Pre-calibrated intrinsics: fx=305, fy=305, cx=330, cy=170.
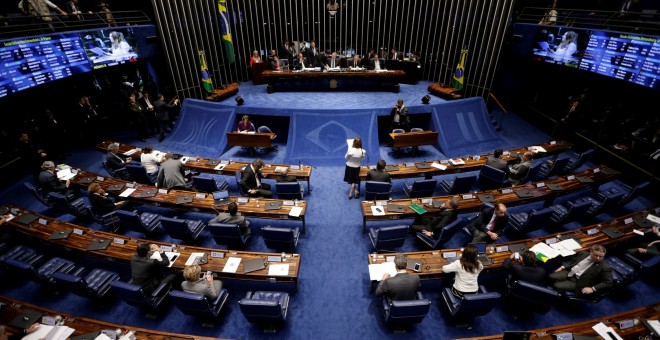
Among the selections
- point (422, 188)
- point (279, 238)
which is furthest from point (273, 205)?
point (422, 188)

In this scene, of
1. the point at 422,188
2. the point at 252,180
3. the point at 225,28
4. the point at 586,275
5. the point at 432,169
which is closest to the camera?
the point at 586,275

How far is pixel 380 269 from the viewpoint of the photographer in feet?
17.1

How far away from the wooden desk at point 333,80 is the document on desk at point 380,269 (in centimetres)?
1030

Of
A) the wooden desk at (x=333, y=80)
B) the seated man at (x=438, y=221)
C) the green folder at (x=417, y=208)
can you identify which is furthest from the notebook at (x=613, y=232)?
the wooden desk at (x=333, y=80)

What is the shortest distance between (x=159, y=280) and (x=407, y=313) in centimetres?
415

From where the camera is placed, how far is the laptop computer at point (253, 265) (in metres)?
5.23

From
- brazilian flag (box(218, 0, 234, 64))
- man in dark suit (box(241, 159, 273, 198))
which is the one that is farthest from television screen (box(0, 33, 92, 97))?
man in dark suit (box(241, 159, 273, 198))

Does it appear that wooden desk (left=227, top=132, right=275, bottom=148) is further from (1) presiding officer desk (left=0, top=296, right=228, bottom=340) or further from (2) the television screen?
(1) presiding officer desk (left=0, top=296, right=228, bottom=340)

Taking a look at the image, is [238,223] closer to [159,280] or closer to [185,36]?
[159,280]

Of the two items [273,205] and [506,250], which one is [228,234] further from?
[506,250]

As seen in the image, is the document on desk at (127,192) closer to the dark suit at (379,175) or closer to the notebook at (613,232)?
the dark suit at (379,175)

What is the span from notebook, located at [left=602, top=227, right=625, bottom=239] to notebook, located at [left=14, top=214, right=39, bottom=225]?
1182cm

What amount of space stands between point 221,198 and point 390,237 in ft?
12.2

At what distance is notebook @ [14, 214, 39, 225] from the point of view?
6.44 meters
